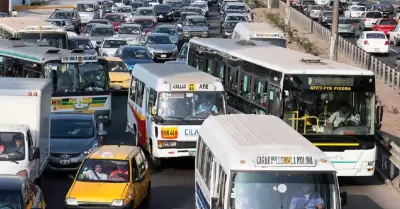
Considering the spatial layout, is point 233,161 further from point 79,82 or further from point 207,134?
point 79,82

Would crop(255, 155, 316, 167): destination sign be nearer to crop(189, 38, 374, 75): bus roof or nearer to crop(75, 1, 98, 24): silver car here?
crop(189, 38, 374, 75): bus roof

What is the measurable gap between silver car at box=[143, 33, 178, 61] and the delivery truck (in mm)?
25593

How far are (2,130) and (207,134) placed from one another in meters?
4.54

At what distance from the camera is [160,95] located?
22.6 metres

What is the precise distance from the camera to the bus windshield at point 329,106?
2003 cm

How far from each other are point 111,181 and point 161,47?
30.0 metres

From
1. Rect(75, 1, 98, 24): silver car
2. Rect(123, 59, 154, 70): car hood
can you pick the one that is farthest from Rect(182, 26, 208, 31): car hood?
Rect(123, 59, 154, 70): car hood

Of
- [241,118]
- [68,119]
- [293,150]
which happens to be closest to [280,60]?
[68,119]

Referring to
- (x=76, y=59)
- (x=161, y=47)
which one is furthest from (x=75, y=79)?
(x=161, y=47)

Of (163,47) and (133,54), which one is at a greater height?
(133,54)

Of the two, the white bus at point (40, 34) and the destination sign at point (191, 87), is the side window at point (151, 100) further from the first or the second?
the white bus at point (40, 34)

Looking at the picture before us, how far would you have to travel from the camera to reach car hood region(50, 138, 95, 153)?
71.4 ft

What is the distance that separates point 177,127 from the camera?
73.0ft

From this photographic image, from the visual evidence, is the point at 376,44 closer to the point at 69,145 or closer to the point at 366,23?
the point at 366,23
